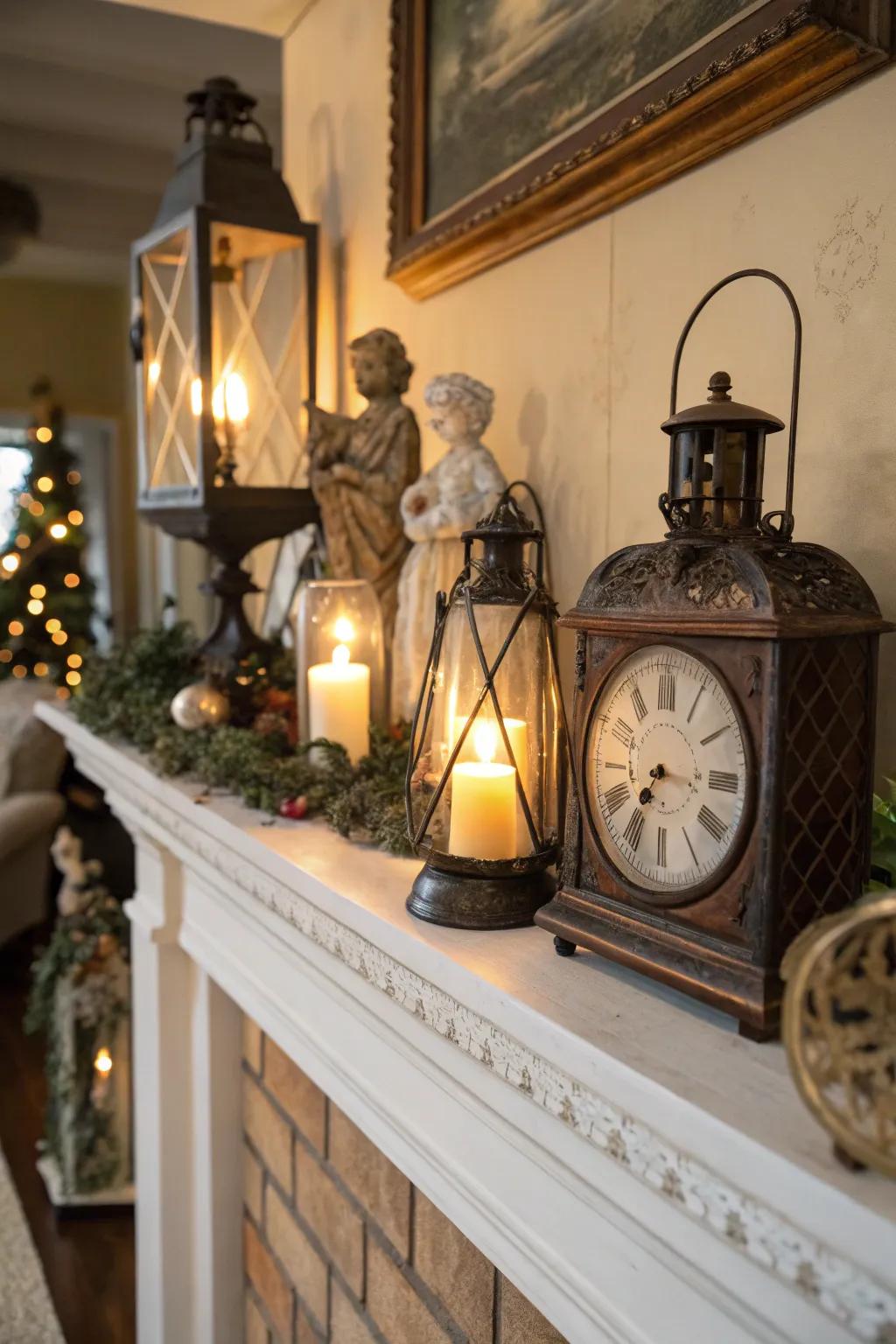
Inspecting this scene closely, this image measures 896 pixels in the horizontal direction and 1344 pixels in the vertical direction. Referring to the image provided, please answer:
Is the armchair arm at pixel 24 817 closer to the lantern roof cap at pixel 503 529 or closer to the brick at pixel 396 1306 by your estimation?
the brick at pixel 396 1306

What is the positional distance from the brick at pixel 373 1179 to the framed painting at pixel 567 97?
3.43 feet

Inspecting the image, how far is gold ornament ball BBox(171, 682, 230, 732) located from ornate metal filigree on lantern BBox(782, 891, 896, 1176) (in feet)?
3.33

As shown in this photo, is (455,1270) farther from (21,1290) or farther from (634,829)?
(21,1290)

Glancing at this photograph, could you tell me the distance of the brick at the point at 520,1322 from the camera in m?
0.87

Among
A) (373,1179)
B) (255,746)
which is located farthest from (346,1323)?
(255,746)

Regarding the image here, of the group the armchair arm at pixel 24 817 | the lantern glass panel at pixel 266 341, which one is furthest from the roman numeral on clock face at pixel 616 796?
the armchair arm at pixel 24 817

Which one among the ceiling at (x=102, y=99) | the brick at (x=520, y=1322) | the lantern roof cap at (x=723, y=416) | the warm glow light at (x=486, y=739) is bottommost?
the brick at (x=520, y=1322)

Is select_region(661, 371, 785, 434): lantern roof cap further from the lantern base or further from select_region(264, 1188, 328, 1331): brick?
select_region(264, 1188, 328, 1331): brick

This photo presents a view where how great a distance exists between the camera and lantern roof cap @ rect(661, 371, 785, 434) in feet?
2.16

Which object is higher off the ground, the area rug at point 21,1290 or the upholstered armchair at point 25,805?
the upholstered armchair at point 25,805

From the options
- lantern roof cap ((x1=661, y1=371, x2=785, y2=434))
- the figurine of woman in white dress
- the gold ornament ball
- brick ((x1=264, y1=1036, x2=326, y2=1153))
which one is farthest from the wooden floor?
lantern roof cap ((x1=661, y1=371, x2=785, y2=434))

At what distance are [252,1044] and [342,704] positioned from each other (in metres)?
0.69

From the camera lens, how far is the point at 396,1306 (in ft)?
3.70

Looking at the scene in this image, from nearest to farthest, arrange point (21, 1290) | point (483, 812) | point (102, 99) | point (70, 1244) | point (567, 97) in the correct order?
point (483, 812), point (567, 97), point (21, 1290), point (70, 1244), point (102, 99)
